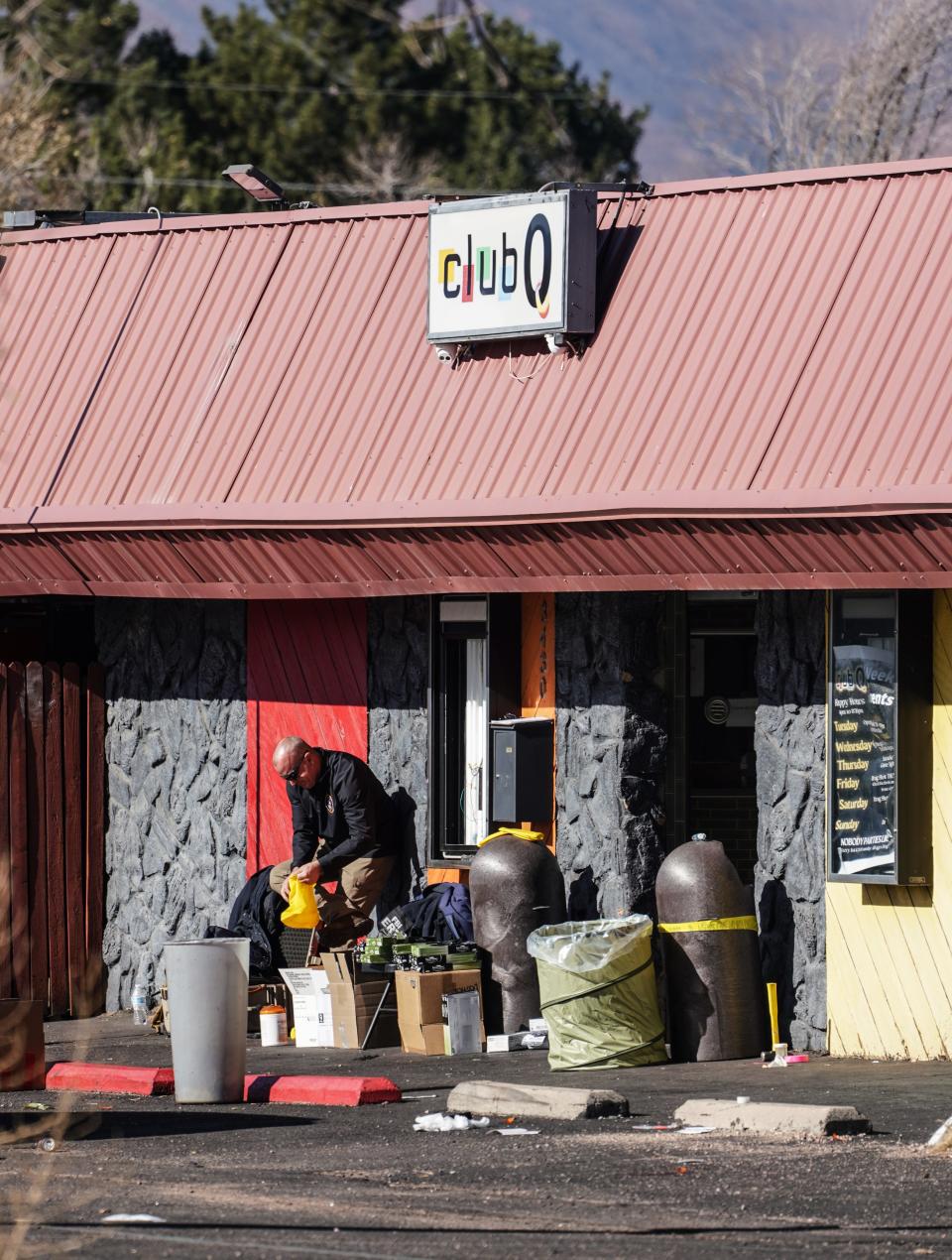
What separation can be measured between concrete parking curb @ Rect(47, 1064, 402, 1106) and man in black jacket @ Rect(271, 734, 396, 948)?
77.0 inches

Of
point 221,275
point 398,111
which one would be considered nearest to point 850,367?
point 221,275

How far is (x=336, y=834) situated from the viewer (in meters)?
14.4

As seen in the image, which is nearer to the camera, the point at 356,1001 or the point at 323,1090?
the point at 323,1090

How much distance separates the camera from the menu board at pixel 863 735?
1245cm

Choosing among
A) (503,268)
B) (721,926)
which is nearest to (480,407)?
(503,268)

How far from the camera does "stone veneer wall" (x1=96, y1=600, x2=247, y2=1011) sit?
15.6 meters

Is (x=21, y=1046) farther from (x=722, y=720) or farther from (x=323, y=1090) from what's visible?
(x=722, y=720)

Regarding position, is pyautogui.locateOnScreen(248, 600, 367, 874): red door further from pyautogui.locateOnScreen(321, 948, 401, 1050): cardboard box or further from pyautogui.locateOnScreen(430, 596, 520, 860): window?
pyautogui.locateOnScreen(321, 948, 401, 1050): cardboard box

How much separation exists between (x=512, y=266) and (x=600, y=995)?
4505 mm

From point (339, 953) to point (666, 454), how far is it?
3487 mm

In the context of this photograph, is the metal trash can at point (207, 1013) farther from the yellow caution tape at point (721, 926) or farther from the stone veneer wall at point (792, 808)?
the stone veneer wall at point (792, 808)

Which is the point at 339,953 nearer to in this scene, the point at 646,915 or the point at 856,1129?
the point at 646,915

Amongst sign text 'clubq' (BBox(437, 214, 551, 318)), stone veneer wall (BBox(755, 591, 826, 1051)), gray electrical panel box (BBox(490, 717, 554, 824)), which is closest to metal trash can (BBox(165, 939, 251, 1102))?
gray electrical panel box (BBox(490, 717, 554, 824))

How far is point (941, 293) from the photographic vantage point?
12.4 metres
